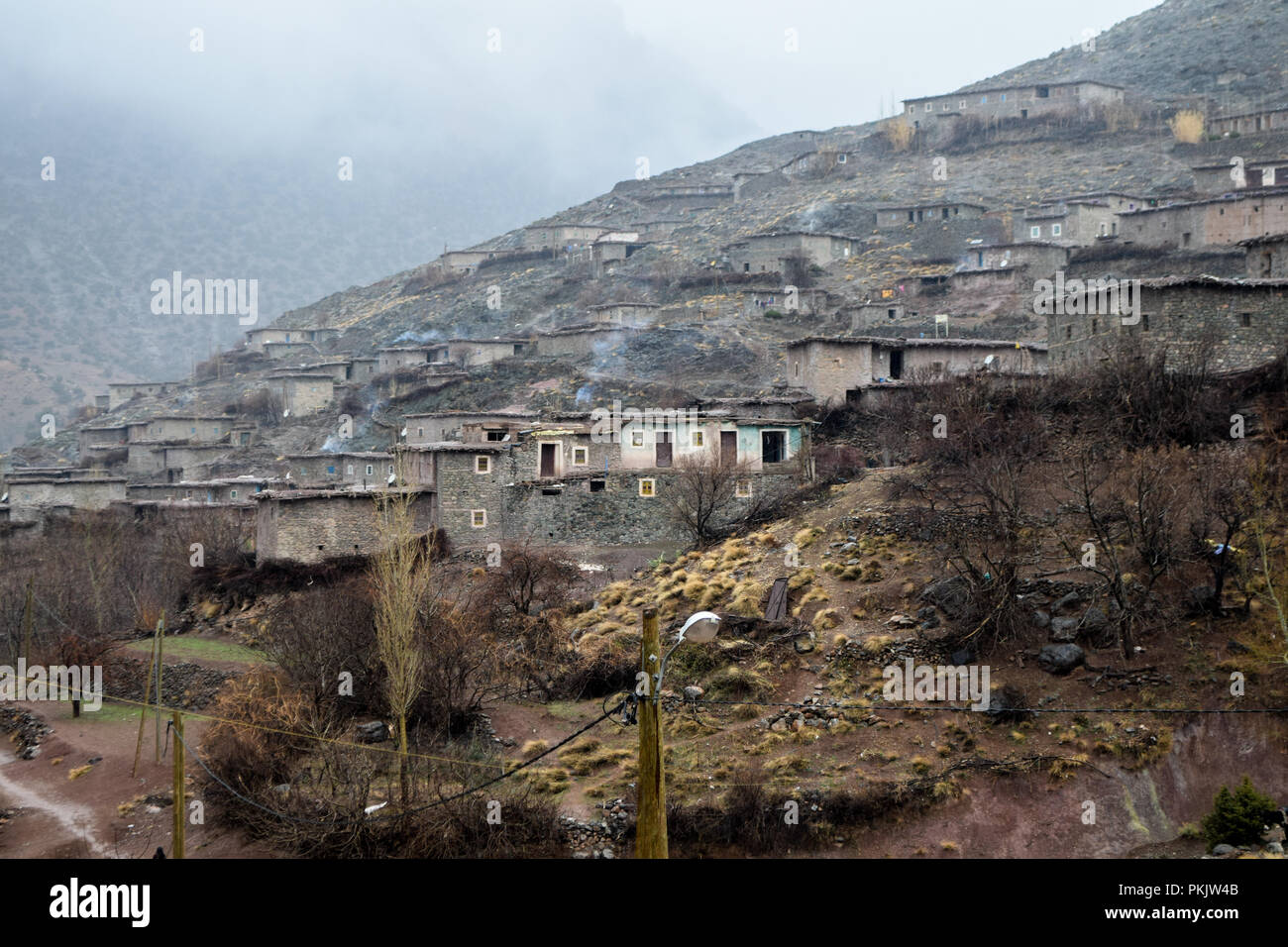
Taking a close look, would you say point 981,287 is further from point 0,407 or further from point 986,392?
point 0,407

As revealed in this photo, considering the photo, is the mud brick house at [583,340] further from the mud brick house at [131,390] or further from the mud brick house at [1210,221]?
the mud brick house at [131,390]

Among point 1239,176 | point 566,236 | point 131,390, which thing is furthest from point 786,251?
point 131,390

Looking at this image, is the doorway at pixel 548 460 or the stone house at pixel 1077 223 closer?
the doorway at pixel 548 460

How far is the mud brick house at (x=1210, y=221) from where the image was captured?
172 feet

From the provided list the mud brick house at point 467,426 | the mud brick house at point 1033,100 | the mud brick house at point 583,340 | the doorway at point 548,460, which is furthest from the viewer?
the mud brick house at point 1033,100

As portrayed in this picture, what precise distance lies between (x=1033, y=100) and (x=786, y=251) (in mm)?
28051

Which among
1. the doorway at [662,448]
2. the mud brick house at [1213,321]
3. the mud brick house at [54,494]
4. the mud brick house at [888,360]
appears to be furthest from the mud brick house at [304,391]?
the mud brick house at [1213,321]

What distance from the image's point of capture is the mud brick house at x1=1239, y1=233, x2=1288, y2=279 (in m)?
34.0

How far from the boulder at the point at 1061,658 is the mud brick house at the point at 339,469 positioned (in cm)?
3081

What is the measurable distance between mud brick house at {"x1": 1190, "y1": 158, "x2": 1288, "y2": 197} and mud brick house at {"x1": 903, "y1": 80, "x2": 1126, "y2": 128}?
2229cm

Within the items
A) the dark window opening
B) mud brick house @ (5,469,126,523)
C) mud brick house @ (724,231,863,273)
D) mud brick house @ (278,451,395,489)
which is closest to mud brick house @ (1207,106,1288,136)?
mud brick house @ (724,231,863,273)

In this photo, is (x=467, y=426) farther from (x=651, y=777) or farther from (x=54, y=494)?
(x=651, y=777)

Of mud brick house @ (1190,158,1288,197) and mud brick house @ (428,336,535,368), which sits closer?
mud brick house @ (1190,158,1288,197)

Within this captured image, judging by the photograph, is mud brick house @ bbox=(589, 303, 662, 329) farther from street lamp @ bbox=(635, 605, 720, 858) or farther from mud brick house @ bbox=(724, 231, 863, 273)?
street lamp @ bbox=(635, 605, 720, 858)
